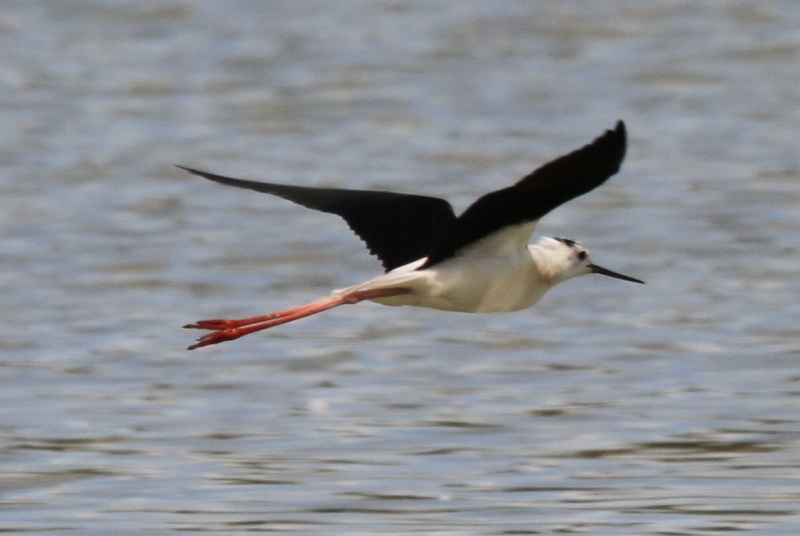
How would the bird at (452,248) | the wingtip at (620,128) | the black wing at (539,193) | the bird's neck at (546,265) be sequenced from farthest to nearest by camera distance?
the bird's neck at (546,265) → the bird at (452,248) → the black wing at (539,193) → the wingtip at (620,128)

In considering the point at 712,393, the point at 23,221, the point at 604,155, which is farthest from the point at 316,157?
the point at 604,155

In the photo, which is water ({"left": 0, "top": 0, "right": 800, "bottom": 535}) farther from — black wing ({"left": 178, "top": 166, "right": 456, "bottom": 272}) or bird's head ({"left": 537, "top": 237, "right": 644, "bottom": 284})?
black wing ({"left": 178, "top": 166, "right": 456, "bottom": 272})

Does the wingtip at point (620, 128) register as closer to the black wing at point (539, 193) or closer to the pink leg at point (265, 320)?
the black wing at point (539, 193)

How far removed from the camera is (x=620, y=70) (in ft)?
61.9

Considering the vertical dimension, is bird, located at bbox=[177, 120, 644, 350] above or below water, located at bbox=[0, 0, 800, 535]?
above

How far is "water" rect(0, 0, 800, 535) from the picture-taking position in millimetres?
7598

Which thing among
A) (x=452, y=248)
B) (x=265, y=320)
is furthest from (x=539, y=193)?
(x=265, y=320)

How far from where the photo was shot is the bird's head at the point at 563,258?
7434mm

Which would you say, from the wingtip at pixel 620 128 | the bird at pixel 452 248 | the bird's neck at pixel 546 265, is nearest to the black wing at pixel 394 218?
the bird at pixel 452 248

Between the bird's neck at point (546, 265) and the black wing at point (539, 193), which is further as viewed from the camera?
the bird's neck at point (546, 265)

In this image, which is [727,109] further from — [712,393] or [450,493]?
Result: [450,493]

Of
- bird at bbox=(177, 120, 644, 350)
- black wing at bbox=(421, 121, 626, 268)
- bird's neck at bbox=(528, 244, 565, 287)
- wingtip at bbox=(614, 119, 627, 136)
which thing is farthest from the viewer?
bird's neck at bbox=(528, 244, 565, 287)

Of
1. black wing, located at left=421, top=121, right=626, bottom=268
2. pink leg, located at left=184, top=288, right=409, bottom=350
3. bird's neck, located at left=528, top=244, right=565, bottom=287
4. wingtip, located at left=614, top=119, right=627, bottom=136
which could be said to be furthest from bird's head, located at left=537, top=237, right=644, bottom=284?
wingtip, located at left=614, top=119, right=627, bottom=136

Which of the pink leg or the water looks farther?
the water
